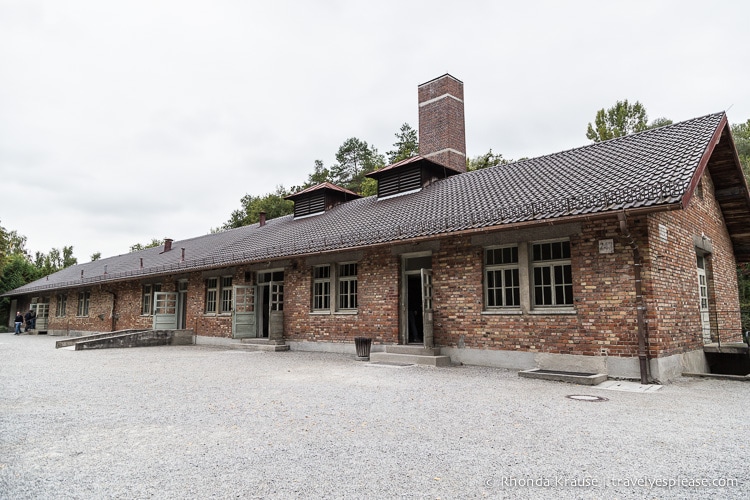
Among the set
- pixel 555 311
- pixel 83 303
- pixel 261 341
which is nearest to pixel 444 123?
pixel 555 311

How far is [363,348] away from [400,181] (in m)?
7.01

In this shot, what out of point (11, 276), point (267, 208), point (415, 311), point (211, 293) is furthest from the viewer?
point (267, 208)

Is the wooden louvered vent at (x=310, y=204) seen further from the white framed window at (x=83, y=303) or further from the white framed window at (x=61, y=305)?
the white framed window at (x=61, y=305)

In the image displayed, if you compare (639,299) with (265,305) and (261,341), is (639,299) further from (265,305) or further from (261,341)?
(265,305)

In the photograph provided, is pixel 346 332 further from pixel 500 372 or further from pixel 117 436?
pixel 117 436

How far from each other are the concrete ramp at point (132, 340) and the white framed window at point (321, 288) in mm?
7086

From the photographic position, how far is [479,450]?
4.18 metres

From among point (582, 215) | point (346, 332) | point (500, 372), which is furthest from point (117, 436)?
point (346, 332)

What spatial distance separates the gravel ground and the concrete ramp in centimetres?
876

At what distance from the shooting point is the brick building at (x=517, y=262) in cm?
835

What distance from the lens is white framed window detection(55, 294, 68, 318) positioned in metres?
27.5

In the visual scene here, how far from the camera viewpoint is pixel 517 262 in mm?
9906

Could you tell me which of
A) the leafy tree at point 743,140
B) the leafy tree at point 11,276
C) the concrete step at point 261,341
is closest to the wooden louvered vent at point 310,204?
the concrete step at point 261,341

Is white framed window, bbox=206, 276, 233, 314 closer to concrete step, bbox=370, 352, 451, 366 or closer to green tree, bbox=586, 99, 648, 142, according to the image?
concrete step, bbox=370, 352, 451, 366
